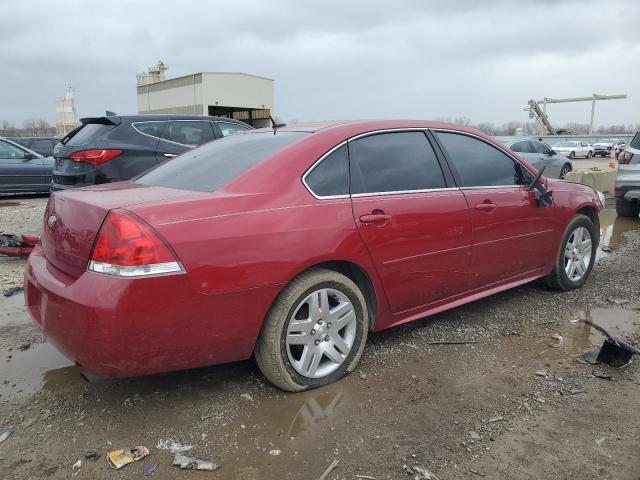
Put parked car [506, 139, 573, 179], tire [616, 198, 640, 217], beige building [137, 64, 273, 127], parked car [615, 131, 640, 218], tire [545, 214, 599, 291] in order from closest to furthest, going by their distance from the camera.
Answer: tire [545, 214, 599, 291]
parked car [615, 131, 640, 218]
tire [616, 198, 640, 217]
parked car [506, 139, 573, 179]
beige building [137, 64, 273, 127]

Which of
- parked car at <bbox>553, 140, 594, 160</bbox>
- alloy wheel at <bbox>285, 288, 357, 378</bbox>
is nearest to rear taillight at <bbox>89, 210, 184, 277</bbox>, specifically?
alloy wheel at <bbox>285, 288, 357, 378</bbox>

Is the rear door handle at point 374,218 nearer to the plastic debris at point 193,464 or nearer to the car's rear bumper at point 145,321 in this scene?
the car's rear bumper at point 145,321

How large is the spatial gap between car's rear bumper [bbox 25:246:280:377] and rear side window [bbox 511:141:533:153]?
601 inches

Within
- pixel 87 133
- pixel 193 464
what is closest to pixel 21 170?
pixel 87 133

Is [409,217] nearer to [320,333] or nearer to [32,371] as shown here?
[320,333]

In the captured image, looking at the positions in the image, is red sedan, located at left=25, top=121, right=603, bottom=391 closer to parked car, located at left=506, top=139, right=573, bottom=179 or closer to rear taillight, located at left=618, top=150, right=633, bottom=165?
rear taillight, located at left=618, top=150, right=633, bottom=165

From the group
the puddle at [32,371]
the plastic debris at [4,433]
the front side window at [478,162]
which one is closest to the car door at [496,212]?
the front side window at [478,162]

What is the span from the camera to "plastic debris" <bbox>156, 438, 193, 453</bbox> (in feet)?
8.08

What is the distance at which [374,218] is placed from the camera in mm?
3105

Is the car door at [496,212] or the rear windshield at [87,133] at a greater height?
the rear windshield at [87,133]

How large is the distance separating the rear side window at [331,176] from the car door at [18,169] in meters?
11.1

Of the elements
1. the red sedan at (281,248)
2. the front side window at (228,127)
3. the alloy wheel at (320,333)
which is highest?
the front side window at (228,127)

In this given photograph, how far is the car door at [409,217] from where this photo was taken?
10.3 feet

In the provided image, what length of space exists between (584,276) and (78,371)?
4.35 meters
